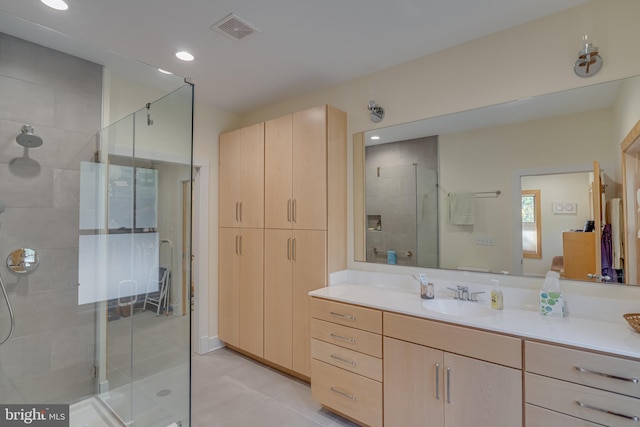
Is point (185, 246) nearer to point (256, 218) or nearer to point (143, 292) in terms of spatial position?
point (143, 292)

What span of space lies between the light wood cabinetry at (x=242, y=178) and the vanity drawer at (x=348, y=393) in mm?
1455

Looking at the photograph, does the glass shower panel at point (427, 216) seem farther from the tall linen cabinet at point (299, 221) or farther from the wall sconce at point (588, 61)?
the wall sconce at point (588, 61)

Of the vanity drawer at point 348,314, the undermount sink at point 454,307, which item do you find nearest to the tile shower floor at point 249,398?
the vanity drawer at point 348,314

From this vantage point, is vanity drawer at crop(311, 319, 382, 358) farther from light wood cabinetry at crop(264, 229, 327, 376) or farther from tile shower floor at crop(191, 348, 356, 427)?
tile shower floor at crop(191, 348, 356, 427)

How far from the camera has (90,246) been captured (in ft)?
7.60

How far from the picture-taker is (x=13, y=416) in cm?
189

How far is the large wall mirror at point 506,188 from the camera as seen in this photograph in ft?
5.48

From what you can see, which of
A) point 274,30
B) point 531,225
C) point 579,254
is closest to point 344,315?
point 531,225

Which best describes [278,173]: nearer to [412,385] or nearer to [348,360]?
[348,360]

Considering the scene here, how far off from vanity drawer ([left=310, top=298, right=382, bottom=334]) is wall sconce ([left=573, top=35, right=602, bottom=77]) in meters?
1.84

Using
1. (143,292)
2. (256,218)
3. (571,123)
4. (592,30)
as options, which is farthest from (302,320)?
(592,30)

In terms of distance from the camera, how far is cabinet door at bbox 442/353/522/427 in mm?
1435

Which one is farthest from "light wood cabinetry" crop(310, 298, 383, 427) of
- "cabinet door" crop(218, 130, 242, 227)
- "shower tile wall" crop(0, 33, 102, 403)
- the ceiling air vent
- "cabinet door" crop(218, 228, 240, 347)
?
the ceiling air vent

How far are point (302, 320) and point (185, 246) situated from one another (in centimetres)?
115
